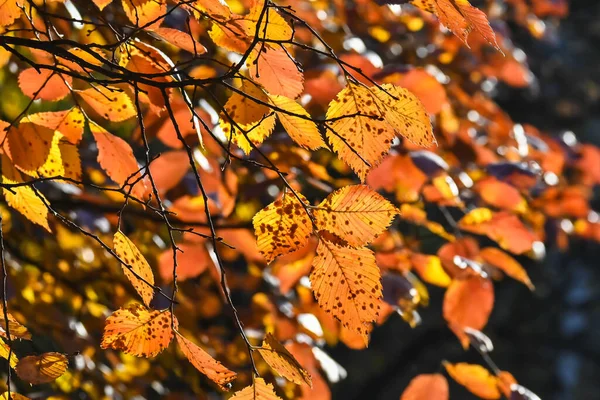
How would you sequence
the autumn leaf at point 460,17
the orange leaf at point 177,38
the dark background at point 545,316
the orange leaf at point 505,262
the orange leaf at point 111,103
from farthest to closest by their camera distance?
the dark background at point 545,316
the orange leaf at point 505,262
the orange leaf at point 111,103
the orange leaf at point 177,38
the autumn leaf at point 460,17

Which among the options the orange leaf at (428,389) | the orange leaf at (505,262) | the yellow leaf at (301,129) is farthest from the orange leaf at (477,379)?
the yellow leaf at (301,129)

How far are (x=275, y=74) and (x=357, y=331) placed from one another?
31 cm

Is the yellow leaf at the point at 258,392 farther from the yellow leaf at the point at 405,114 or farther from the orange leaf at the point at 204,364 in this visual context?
the yellow leaf at the point at 405,114

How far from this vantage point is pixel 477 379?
4.73 ft

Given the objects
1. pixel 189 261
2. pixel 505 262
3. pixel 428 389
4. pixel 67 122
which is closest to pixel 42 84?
pixel 67 122

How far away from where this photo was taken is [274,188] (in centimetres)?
215

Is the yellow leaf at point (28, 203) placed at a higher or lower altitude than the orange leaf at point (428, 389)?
higher

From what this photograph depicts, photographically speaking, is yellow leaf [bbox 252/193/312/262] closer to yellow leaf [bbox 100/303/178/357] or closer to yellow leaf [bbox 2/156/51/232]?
yellow leaf [bbox 100/303/178/357]

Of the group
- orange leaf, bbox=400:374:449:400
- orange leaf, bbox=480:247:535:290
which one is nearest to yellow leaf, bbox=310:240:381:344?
orange leaf, bbox=400:374:449:400

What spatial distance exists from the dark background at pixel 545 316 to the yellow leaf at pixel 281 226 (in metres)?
3.79

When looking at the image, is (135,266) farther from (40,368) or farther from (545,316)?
(545,316)

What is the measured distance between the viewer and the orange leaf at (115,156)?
3.15 feet

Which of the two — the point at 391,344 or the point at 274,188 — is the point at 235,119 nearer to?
the point at 274,188

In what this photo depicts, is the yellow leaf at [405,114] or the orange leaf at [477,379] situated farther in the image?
the orange leaf at [477,379]
